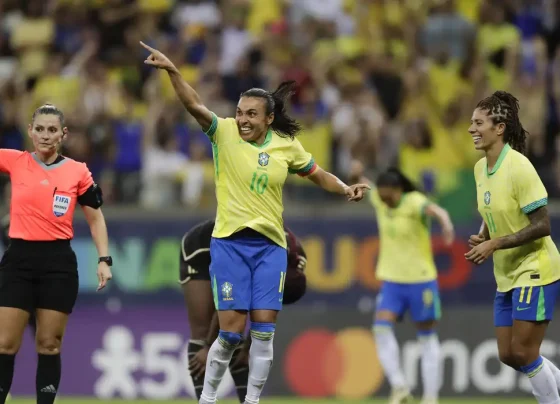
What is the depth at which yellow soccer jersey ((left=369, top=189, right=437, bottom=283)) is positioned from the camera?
1369 centimetres

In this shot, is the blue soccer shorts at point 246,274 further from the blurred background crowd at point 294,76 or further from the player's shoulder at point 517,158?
the blurred background crowd at point 294,76

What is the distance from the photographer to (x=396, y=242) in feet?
45.1

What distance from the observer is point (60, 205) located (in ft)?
30.8

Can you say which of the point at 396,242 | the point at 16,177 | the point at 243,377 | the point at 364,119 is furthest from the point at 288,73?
the point at 16,177

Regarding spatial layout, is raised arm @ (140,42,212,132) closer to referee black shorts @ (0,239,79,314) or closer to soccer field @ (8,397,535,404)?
referee black shorts @ (0,239,79,314)

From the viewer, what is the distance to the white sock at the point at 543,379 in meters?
9.55

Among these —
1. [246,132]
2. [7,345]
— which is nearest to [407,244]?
[246,132]

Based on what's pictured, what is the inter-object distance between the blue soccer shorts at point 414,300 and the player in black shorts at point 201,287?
3.11m

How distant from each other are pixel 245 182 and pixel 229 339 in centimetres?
124

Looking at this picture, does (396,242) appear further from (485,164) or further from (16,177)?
(16,177)

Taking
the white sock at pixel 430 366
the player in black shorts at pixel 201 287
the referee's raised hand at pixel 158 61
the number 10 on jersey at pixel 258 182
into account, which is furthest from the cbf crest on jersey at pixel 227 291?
the white sock at pixel 430 366

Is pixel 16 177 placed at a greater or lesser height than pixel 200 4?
lesser

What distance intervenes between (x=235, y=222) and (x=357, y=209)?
6.26 m

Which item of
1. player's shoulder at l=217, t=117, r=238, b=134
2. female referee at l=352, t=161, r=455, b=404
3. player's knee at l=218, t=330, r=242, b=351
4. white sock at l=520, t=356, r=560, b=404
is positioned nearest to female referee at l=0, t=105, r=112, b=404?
player's knee at l=218, t=330, r=242, b=351
